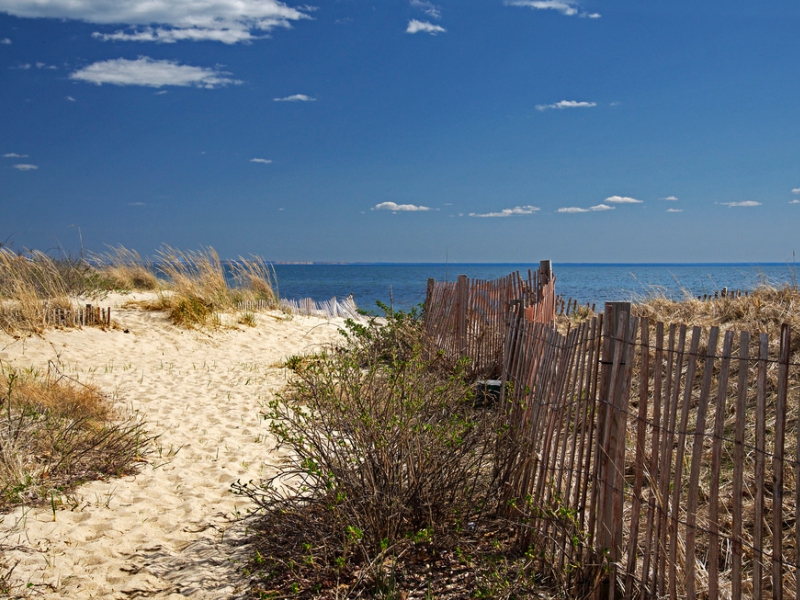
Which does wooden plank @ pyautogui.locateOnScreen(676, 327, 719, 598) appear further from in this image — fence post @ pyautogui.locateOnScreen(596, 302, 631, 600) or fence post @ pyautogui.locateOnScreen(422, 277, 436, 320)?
fence post @ pyautogui.locateOnScreen(422, 277, 436, 320)

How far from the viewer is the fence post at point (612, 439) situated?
2.50 metres

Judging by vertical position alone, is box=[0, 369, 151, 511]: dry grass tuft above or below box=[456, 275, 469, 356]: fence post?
below

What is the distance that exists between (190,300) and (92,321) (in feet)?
5.67

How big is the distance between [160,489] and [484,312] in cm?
406

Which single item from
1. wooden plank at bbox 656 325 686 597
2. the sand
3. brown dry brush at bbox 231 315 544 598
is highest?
wooden plank at bbox 656 325 686 597

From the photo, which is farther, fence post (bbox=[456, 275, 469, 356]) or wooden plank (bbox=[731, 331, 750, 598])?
fence post (bbox=[456, 275, 469, 356])

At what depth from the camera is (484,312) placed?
278 inches

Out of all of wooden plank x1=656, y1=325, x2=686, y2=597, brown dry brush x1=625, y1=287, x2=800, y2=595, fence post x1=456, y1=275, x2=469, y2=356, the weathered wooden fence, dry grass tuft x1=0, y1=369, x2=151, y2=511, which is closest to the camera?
wooden plank x1=656, y1=325, x2=686, y2=597

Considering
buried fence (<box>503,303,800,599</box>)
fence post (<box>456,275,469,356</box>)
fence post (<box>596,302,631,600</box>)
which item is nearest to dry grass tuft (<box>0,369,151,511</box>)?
buried fence (<box>503,303,800,599</box>)

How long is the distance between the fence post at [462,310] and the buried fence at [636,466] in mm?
3666

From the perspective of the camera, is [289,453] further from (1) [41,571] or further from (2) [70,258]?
(2) [70,258]

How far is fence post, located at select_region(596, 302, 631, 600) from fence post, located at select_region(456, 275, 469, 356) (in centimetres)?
471

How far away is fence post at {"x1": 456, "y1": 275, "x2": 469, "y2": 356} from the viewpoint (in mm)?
7426

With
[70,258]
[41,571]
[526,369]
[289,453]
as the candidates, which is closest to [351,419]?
[526,369]
